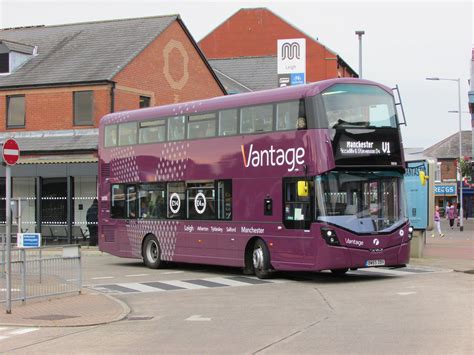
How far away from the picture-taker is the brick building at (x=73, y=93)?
108 ft

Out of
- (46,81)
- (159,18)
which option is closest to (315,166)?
(46,81)

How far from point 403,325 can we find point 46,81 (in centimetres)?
2679

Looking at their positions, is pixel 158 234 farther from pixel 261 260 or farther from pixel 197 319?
pixel 197 319

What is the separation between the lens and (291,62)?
37125 mm

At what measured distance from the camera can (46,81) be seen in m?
34.3

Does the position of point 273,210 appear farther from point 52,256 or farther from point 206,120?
point 52,256

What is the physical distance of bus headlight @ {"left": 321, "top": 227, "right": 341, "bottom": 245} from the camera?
16219 mm

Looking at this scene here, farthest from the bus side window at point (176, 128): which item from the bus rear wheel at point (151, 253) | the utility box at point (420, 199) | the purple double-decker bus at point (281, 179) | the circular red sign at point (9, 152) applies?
the utility box at point (420, 199)

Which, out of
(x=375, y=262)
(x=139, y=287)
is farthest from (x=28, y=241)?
(x=375, y=262)

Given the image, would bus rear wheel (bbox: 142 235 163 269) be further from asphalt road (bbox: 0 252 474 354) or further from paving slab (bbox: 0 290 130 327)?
paving slab (bbox: 0 290 130 327)

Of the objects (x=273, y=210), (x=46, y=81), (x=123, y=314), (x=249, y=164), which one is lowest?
(x=123, y=314)

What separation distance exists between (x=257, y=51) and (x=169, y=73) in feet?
95.4

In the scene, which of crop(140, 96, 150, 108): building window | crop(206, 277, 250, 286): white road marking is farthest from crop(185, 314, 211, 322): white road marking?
crop(140, 96, 150, 108): building window

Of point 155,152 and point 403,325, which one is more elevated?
point 155,152
